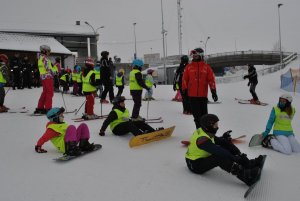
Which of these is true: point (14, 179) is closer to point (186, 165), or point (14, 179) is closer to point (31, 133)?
point (186, 165)

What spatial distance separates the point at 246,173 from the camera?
161 inches

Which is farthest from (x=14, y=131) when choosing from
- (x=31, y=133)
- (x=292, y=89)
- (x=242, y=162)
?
(x=292, y=89)

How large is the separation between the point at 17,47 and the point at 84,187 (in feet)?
79.7

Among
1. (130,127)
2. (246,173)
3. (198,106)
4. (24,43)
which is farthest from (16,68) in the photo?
(246,173)

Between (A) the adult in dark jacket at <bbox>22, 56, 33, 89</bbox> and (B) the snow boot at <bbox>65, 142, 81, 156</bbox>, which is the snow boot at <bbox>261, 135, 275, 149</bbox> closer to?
(B) the snow boot at <bbox>65, 142, 81, 156</bbox>

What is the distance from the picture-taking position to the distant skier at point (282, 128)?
585cm

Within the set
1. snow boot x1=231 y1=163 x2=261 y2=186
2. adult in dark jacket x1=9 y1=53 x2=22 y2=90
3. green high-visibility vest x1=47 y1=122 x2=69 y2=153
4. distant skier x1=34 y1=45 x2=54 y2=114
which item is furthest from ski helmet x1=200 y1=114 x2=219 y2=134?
adult in dark jacket x1=9 y1=53 x2=22 y2=90

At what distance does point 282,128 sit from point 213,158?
2.37 m

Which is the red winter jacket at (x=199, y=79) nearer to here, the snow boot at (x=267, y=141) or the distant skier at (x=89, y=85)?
the snow boot at (x=267, y=141)

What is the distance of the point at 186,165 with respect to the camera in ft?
16.3

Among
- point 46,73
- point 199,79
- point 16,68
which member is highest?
point 16,68

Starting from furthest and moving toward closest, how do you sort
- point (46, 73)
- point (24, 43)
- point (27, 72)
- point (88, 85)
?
point (24, 43)
point (27, 72)
point (46, 73)
point (88, 85)

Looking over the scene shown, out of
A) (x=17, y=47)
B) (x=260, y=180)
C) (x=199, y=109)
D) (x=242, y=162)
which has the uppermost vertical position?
(x=17, y=47)

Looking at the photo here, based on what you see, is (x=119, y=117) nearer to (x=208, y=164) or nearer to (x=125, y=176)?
(x=125, y=176)
